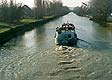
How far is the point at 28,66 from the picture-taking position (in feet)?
72.4

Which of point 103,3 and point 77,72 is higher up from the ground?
point 103,3

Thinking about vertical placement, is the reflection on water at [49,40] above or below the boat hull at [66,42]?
below

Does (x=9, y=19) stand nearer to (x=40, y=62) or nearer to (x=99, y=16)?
(x=99, y=16)

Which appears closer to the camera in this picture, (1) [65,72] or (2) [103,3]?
(1) [65,72]

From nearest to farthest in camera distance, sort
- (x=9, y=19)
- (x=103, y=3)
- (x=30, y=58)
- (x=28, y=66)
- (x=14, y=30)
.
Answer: (x=28, y=66)
(x=30, y=58)
(x=14, y=30)
(x=9, y=19)
(x=103, y=3)

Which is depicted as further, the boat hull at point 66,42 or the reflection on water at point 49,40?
the reflection on water at point 49,40

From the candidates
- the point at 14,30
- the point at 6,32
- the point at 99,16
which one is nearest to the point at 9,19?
the point at 14,30

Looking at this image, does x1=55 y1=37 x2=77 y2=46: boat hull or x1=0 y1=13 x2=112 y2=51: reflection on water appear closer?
x1=55 y1=37 x2=77 y2=46: boat hull

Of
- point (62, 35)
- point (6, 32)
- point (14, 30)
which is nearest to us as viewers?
point (62, 35)

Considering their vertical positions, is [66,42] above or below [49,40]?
above

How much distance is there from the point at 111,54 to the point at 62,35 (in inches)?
330

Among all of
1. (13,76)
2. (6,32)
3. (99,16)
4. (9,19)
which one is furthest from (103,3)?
(13,76)

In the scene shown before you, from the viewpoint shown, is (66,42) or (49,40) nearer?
(66,42)

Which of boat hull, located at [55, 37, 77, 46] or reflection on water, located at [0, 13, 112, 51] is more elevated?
boat hull, located at [55, 37, 77, 46]
